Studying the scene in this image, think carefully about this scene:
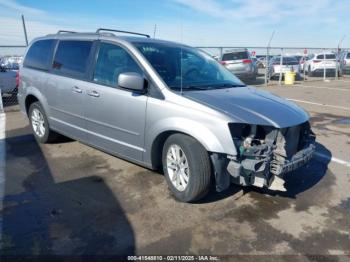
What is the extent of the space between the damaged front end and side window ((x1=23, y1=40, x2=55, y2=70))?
370cm

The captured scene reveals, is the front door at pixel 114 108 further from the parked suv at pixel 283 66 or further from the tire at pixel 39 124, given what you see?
the parked suv at pixel 283 66

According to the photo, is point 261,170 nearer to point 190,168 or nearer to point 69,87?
point 190,168

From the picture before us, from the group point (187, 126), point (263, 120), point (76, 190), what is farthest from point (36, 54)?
point (263, 120)

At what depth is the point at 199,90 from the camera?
4.03 m

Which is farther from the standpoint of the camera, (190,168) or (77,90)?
(77,90)

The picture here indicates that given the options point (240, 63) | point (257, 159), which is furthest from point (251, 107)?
point (240, 63)

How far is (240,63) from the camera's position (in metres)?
17.0

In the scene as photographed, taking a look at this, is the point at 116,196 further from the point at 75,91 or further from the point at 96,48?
the point at 96,48

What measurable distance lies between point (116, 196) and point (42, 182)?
1137 millimetres

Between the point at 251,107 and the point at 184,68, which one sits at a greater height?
the point at 184,68

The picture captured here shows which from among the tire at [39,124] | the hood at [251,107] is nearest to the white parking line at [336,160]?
the hood at [251,107]

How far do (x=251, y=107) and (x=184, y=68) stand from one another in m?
1.19

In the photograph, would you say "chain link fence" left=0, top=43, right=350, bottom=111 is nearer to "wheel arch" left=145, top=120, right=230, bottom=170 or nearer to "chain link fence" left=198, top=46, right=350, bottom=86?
"chain link fence" left=198, top=46, right=350, bottom=86

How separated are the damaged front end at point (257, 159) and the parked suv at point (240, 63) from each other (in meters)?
13.7
